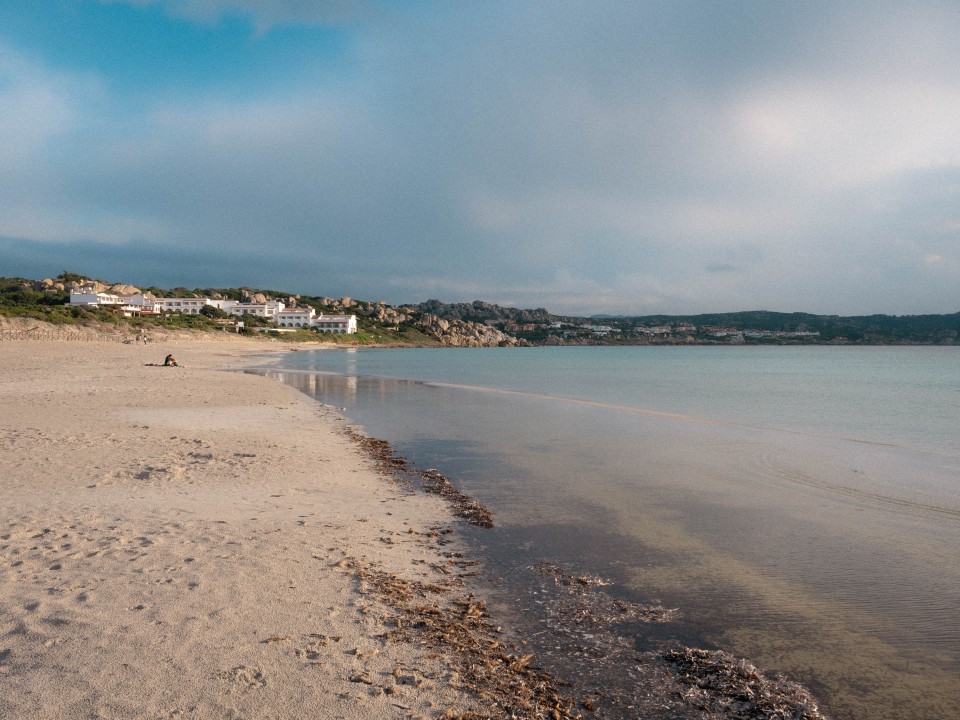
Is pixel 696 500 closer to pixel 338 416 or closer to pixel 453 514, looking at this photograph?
pixel 453 514

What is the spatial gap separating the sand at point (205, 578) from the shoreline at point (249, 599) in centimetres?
2

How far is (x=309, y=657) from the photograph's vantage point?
4316mm

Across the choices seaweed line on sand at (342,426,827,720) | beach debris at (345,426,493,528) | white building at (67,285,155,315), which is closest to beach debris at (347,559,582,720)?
seaweed line on sand at (342,426,827,720)

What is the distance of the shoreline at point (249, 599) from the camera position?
3.87 m

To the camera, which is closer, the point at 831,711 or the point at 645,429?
the point at 831,711

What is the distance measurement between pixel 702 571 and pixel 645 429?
11.9 metres

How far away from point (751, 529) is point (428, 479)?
5709 mm

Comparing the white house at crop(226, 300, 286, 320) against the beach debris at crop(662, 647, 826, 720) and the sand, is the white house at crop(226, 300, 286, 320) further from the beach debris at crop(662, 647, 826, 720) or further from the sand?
the beach debris at crop(662, 647, 826, 720)

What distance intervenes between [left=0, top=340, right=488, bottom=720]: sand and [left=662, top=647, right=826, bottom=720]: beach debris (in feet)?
6.41

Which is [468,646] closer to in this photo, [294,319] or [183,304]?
[183,304]

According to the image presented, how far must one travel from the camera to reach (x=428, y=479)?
36.4 feet

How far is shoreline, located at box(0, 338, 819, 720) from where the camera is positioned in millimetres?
3865

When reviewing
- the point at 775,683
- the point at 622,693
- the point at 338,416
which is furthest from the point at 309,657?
the point at 338,416

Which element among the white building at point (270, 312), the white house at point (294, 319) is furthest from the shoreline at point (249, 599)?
the white house at point (294, 319)
